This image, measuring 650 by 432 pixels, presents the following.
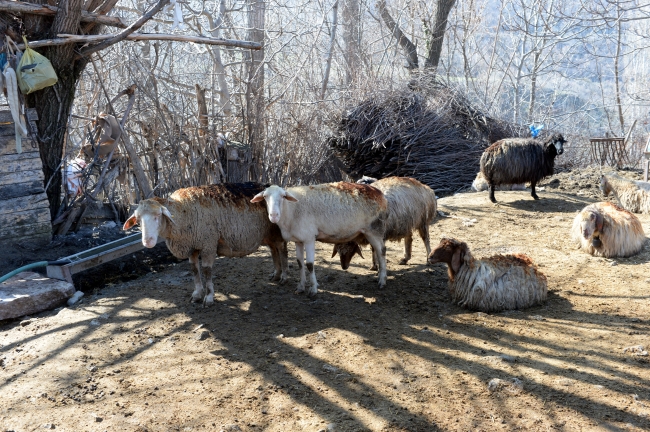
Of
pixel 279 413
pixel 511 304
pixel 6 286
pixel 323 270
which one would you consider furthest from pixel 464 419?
pixel 6 286

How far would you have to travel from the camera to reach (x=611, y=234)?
691 centimetres

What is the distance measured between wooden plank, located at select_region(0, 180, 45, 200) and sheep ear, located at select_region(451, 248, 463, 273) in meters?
5.18

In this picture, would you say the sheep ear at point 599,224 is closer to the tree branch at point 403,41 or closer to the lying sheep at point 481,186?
the lying sheep at point 481,186

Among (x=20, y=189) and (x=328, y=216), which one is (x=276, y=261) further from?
(x=20, y=189)

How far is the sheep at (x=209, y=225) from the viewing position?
5.73m

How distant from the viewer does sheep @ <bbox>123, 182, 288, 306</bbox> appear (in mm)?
5734

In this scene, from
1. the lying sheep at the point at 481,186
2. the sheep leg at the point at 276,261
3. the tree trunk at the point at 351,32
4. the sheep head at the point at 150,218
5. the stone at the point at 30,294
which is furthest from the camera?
the tree trunk at the point at 351,32

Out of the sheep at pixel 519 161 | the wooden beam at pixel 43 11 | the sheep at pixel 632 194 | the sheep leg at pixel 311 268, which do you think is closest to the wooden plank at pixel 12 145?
the wooden beam at pixel 43 11

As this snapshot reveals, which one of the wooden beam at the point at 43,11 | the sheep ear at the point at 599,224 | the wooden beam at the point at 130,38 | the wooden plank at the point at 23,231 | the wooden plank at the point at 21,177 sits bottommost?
the sheep ear at the point at 599,224

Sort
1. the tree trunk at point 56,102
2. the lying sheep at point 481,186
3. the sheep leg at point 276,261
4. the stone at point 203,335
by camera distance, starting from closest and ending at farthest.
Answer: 1. the stone at point 203,335
2. the sheep leg at point 276,261
3. the tree trunk at point 56,102
4. the lying sheep at point 481,186

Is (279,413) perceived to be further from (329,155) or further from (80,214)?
(329,155)

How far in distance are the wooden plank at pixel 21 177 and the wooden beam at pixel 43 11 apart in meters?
1.96

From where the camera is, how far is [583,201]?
34.1 feet

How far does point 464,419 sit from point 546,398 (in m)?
0.63
